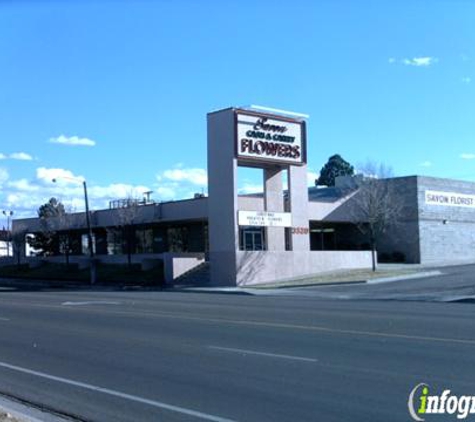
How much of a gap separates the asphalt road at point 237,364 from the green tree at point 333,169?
312ft

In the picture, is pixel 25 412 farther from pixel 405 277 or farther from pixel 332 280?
pixel 405 277

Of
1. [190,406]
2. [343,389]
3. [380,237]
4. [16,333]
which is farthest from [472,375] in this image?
[380,237]

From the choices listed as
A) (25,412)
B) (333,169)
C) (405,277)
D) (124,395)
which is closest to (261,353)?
(124,395)

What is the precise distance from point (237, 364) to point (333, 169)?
104 metres

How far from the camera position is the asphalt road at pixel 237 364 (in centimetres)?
804

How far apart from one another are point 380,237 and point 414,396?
156ft

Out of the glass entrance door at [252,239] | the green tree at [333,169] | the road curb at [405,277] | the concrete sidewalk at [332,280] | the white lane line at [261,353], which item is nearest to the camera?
the white lane line at [261,353]

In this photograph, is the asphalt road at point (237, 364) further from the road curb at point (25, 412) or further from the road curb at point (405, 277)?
the road curb at point (405, 277)

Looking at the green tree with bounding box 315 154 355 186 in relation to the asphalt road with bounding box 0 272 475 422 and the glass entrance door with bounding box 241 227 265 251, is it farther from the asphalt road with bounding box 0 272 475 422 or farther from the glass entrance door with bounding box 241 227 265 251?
the asphalt road with bounding box 0 272 475 422

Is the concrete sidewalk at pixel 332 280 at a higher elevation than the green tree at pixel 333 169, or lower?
lower

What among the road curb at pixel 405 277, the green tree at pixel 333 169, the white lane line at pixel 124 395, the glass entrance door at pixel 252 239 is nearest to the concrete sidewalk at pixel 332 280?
the road curb at pixel 405 277

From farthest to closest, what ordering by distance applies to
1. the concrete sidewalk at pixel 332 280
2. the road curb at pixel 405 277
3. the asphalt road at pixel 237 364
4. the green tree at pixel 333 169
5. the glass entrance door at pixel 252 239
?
the green tree at pixel 333 169 → the glass entrance door at pixel 252 239 → the road curb at pixel 405 277 → the concrete sidewalk at pixel 332 280 → the asphalt road at pixel 237 364

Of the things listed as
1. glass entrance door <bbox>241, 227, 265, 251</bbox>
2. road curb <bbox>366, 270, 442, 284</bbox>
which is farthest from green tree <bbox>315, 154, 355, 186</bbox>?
road curb <bbox>366, 270, 442, 284</bbox>

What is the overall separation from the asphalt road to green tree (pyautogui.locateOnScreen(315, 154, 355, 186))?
3739 inches
